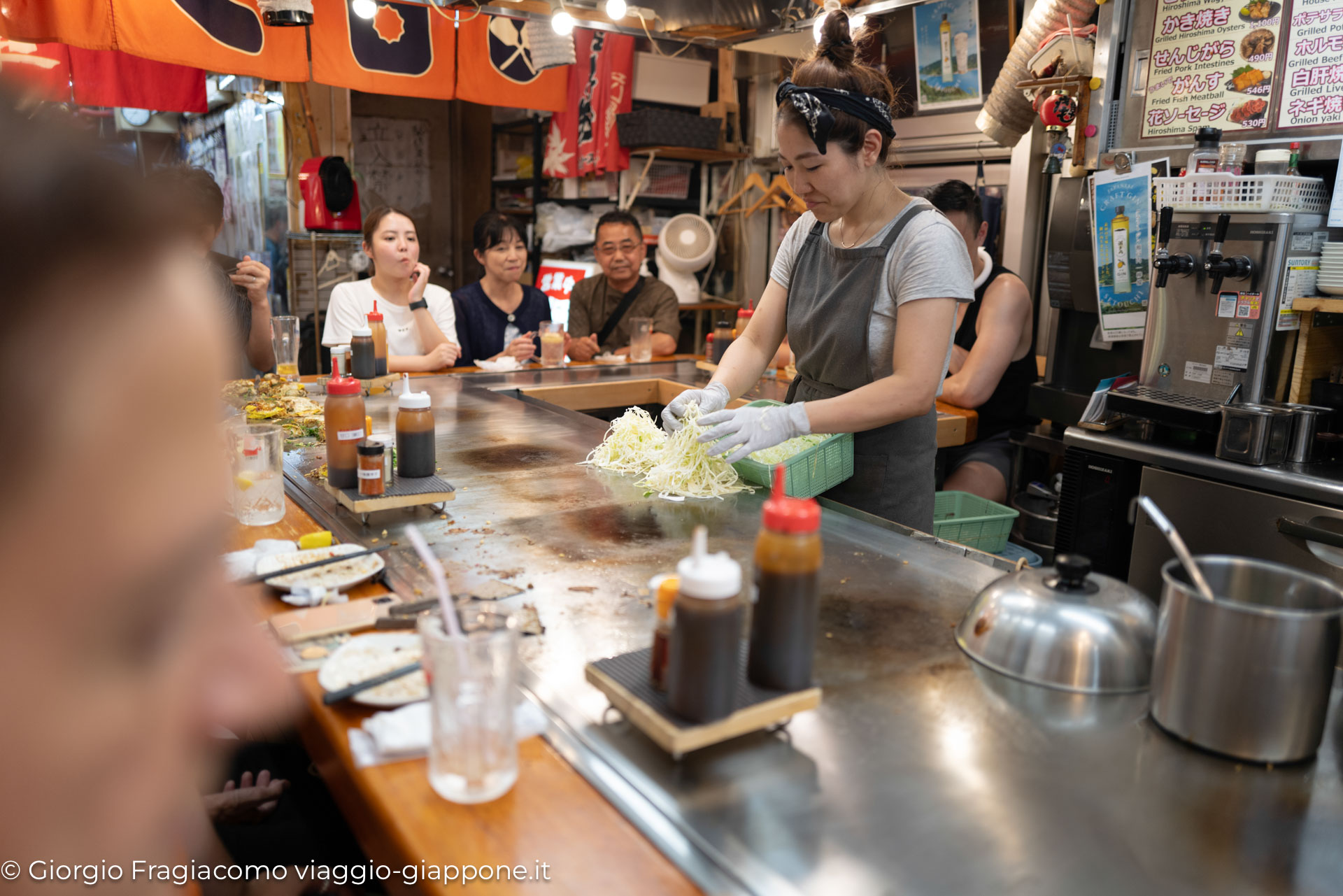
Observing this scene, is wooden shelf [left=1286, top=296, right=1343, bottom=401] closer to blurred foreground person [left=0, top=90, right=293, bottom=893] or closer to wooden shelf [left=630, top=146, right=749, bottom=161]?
blurred foreground person [left=0, top=90, right=293, bottom=893]

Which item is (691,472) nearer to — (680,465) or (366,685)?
(680,465)

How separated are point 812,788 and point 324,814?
3.97 feet

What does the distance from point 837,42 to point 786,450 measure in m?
1.18

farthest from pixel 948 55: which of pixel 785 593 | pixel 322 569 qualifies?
pixel 785 593

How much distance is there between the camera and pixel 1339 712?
1290mm

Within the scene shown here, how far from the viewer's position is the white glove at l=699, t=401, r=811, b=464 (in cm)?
233

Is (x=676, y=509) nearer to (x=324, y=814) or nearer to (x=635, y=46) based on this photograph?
(x=324, y=814)

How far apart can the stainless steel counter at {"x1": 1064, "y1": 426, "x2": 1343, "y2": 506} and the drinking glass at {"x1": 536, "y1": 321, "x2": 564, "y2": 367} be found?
2.53 metres

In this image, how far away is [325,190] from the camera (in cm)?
684

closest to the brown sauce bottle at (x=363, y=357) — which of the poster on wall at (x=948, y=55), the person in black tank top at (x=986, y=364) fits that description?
the person in black tank top at (x=986, y=364)

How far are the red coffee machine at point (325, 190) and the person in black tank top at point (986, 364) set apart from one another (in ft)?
15.4

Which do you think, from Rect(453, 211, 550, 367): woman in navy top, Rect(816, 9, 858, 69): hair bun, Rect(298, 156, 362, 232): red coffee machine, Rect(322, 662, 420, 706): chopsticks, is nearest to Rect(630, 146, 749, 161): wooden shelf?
Rect(453, 211, 550, 367): woman in navy top

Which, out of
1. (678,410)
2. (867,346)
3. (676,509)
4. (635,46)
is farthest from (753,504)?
(635,46)

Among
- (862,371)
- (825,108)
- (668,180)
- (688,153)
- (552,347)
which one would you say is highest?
(688,153)
